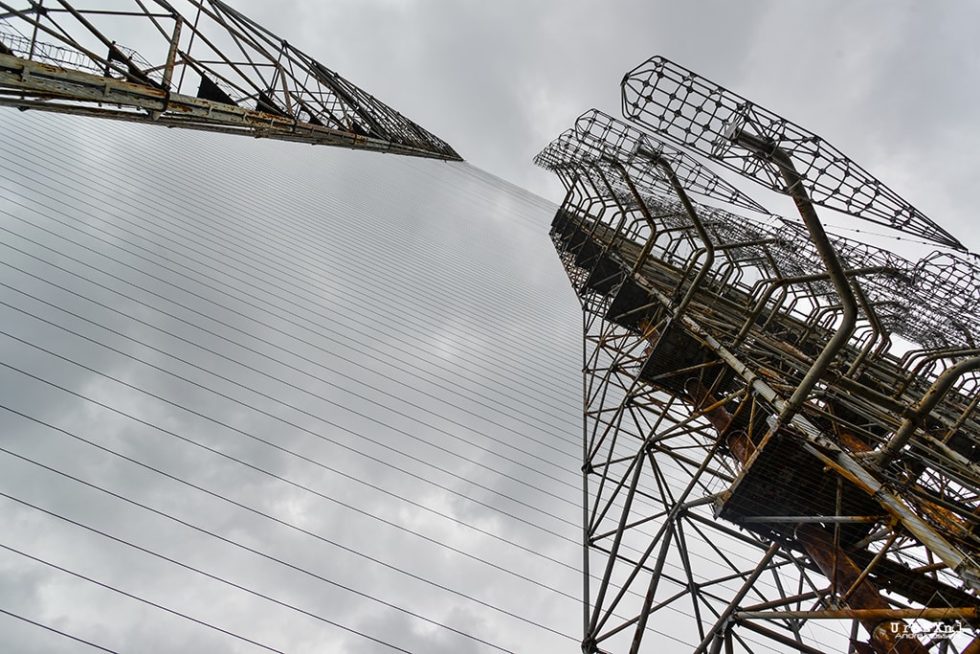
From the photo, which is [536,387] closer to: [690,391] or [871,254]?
[690,391]

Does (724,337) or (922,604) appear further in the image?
(724,337)

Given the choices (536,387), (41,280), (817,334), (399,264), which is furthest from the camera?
(399,264)

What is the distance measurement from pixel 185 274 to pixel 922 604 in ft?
47.5

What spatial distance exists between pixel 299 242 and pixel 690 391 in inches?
507

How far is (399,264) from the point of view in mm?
18281

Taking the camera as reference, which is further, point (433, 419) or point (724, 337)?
point (433, 419)

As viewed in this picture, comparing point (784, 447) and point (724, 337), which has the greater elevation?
point (724, 337)

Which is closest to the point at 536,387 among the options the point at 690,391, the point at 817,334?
the point at 690,391

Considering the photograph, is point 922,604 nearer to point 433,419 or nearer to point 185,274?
point 433,419

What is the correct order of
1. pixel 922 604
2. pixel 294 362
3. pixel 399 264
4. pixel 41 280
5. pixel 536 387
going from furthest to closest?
pixel 399 264, pixel 536 387, pixel 294 362, pixel 41 280, pixel 922 604

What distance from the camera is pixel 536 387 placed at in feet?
49.4

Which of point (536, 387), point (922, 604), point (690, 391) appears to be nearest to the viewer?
point (922, 604)

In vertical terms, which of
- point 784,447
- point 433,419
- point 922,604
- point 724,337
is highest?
point 724,337

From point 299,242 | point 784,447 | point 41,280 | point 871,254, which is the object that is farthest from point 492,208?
point 784,447
